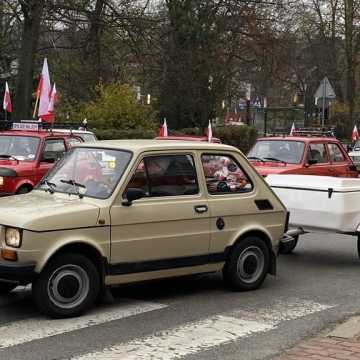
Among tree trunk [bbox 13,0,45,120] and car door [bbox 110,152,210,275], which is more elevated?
tree trunk [bbox 13,0,45,120]

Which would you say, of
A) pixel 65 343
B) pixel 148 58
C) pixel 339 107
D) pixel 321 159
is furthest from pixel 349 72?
pixel 65 343

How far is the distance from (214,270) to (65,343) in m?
2.21

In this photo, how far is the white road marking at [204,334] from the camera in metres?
5.34

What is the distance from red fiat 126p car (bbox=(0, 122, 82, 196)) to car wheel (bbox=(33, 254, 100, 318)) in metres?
6.67

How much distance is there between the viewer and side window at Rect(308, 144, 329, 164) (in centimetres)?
1404

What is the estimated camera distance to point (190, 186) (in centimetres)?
721

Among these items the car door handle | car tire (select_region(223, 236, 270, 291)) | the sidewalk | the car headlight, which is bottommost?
the sidewalk

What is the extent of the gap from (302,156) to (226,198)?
6.74 metres

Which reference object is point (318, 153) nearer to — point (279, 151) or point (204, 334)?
point (279, 151)

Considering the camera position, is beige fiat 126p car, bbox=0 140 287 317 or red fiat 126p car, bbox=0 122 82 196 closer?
beige fiat 126p car, bbox=0 140 287 317

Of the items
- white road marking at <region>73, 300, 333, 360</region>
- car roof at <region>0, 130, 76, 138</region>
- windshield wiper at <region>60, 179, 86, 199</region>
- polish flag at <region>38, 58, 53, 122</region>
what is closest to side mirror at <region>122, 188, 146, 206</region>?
windshield wiper at <region>60, 179, 86, 199</region>

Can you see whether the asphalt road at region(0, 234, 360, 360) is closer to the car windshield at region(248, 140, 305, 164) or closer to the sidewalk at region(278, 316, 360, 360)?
the sidewalk at region(278, 316, 360, 360)

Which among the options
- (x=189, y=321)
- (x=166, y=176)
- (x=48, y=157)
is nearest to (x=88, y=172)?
(x=166, y=176)

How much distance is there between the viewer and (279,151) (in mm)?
14164
